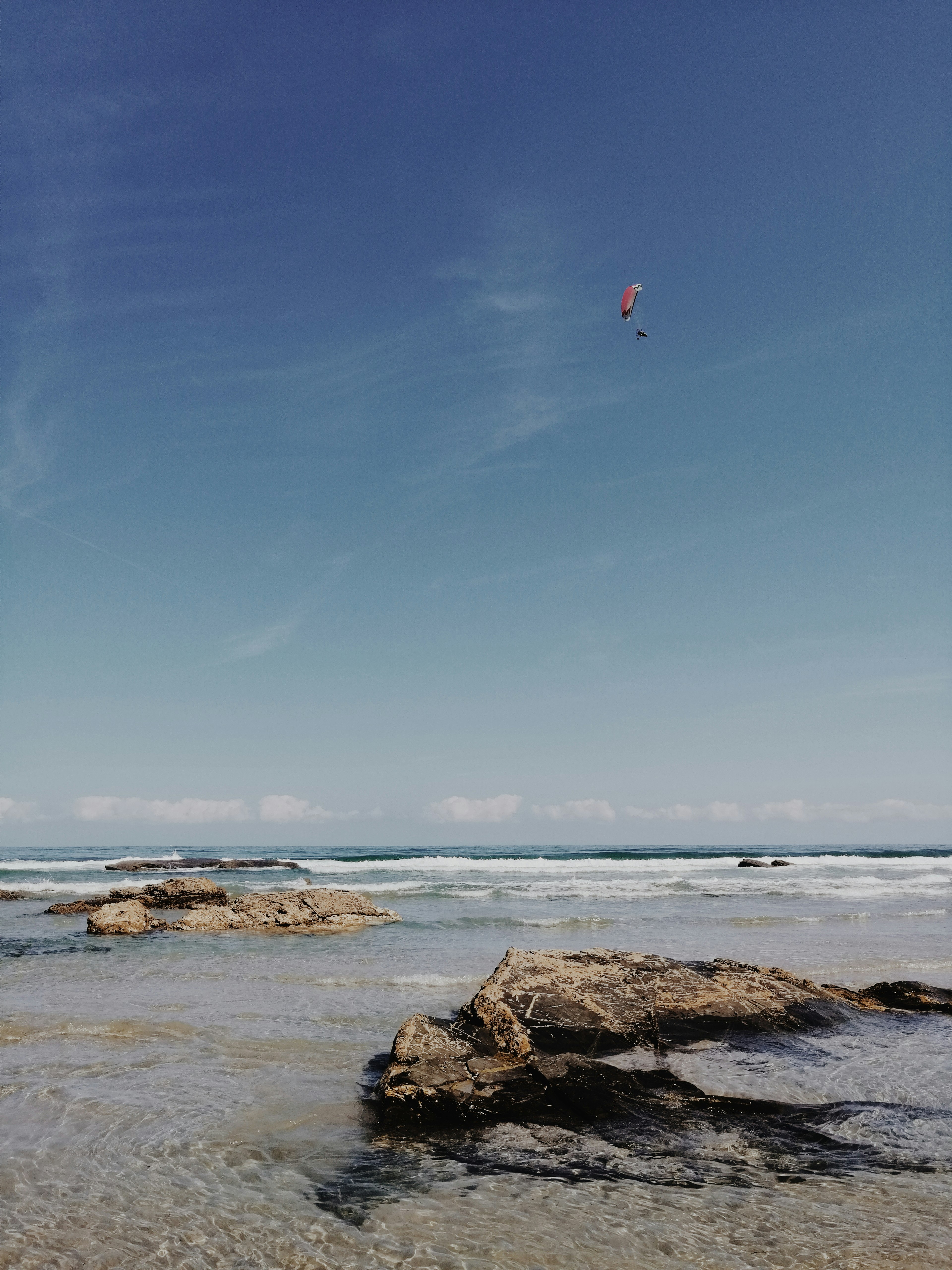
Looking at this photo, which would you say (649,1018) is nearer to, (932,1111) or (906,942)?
(932,1111)

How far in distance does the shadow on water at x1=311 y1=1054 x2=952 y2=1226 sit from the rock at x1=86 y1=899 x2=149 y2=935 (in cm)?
1440

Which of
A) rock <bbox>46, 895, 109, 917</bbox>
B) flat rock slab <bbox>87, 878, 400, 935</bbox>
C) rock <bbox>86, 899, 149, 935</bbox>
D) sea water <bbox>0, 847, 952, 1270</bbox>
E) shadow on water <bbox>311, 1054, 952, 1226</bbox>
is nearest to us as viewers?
sea water <bbox>0, 847, 952, 1270</bbox>

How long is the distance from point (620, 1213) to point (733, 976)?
5.15m

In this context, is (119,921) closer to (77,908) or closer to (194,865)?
(77,908)

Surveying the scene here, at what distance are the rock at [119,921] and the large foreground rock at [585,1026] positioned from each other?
1313 cm

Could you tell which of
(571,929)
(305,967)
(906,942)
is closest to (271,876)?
(571,929)

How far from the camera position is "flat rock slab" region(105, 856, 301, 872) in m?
51.9

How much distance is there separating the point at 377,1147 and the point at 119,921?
606 inches

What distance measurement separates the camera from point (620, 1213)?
169 inches

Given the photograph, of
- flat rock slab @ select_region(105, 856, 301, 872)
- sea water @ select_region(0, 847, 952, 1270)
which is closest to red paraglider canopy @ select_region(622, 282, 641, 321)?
sea water @ select_region(0, 847, 952, 1270)

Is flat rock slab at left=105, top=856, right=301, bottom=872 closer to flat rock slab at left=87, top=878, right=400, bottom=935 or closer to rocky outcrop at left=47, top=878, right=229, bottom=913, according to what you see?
rocky outcrop at left=47, top=878, right=229, bottom=913

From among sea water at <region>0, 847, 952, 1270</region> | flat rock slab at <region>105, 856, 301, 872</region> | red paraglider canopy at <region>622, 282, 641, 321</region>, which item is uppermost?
red paraglider canopy at <region>622, 282, 641, 321</region>

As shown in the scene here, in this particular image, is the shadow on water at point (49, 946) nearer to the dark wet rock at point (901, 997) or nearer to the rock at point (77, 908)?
the rock at point (77, 908)

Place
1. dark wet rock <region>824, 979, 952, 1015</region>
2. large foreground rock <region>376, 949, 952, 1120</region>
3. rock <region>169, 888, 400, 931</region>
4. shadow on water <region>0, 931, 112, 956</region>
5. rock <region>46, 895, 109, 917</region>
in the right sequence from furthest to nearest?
rock <region>46, 895, 109, 917</region>, rock <region>169, 888, 400, 931</region>, shadow on water <region>0, 931, 112, 956</region>, dark wet rock <region>824, 979, 952, 1015</region>, large foreground rock <region>376, 949, 952, 1120</region>
